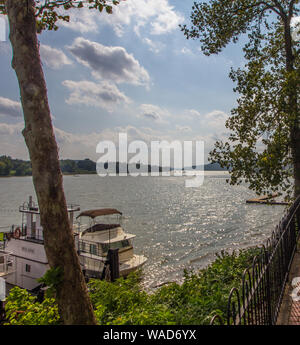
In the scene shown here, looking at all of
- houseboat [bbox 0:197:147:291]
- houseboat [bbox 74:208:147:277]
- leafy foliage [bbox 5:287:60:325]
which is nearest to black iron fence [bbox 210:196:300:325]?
leafy foliage [bbox 5:287:60:325]

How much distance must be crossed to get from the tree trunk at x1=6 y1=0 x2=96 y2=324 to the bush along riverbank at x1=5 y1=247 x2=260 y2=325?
53.2 inches

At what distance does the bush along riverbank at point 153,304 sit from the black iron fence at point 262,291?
0.50m

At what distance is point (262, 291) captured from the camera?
401 cm

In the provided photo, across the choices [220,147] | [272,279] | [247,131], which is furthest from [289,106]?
[272,279]

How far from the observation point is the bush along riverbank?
464cm

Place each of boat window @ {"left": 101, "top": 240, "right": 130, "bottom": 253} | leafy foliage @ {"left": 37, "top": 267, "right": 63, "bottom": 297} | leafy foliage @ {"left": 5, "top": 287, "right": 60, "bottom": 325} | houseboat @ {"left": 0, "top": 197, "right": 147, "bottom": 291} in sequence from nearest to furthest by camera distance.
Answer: leafy foliage @ {"left": 37, "top": 267, "right": 63, "bottom": 297} < leafy foliage @ {"left": 5, "top": 287, "right": 60, "bottom": 325} < houseboat @ {"left": 0, "top": 197, "right": 147, "bottom": 291} < boat window @ {"left": 101, "top": 240, "right": 130, "bottom": 253}

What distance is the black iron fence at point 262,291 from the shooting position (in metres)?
3.22

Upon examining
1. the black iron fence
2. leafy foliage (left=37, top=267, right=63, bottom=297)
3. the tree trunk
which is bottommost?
the black iron fence

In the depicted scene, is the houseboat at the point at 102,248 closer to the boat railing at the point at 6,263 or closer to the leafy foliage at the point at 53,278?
the boat railing at the point at 6,263

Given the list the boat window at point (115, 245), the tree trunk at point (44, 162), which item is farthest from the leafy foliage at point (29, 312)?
the boat window at point (115, 245)

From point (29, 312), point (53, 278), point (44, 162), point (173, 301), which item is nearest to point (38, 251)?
point (29, 312)

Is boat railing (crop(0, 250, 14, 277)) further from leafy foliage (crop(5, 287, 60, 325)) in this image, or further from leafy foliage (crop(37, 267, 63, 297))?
leafy foliage (crop(37, 267, 63, 297))
